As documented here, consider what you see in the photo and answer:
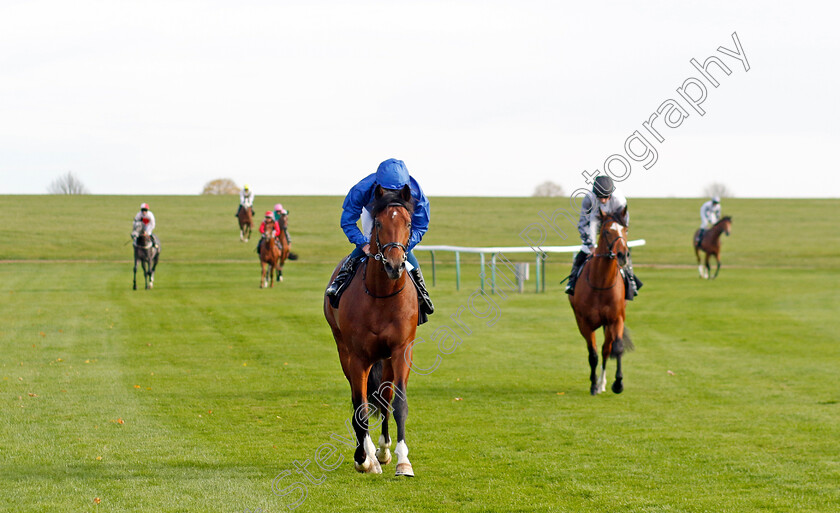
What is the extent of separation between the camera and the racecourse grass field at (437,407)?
6.57 metres

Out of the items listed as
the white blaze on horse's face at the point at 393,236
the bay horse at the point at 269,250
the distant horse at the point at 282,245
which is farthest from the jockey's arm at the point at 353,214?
the distant horse at the point at 282,245

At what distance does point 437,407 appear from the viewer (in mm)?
10055

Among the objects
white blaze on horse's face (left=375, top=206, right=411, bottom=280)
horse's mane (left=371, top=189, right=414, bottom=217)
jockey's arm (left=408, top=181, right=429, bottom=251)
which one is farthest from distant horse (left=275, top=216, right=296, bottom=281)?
white blaze on horse's face (left=375, top=206, right=411, bottom=280)

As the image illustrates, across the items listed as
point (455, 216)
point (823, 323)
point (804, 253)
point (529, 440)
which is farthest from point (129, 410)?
point (455, 216)

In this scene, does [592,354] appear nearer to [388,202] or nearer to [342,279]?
[342,279]

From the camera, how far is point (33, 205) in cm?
5997

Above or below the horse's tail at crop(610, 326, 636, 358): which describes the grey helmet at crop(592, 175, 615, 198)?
above

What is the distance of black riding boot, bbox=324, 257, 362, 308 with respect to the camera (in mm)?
7328

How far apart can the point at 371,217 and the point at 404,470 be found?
1.90 metres

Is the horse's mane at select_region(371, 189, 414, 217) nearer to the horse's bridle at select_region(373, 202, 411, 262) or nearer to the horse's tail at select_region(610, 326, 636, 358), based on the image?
the horse's bridle at select_region(373, 202, 411, 262)

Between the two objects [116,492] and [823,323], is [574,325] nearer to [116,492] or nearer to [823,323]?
[823,323]

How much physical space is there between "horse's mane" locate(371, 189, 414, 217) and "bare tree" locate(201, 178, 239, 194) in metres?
75.1

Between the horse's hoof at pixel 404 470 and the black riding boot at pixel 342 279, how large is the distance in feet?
4.54

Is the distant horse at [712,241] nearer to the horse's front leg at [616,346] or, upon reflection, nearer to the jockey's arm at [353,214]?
the horse's front leg at [616,346]
